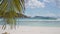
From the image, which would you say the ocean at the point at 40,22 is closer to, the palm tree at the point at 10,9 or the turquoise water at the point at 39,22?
the turquoise water at the point at 39,22

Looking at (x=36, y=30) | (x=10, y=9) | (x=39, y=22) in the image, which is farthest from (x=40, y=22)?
(x=10, y=9)

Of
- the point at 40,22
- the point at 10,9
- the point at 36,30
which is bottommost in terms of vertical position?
the point at 36,30

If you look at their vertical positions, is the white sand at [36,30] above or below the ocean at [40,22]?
below

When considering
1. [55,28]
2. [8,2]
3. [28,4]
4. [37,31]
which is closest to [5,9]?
[8,2]

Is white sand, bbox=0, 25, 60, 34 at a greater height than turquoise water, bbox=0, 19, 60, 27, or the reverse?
turquoise water, bbox=0, 19, 60, 27

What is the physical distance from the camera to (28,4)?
6.18ft

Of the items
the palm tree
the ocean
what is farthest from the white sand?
the palm tree

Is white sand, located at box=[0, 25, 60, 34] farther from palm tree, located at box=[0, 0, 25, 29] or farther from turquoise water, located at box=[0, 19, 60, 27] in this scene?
palm tree, located at box=[0, 0, 25, 29]

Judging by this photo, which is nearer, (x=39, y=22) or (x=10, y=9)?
(x=10, y=9)

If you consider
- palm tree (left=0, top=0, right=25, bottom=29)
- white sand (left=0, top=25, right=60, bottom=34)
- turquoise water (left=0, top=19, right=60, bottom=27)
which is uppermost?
palm tree (left=0, top=0, right=25, bottom=29)

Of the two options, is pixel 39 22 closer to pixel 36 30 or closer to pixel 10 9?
pixel 36 30

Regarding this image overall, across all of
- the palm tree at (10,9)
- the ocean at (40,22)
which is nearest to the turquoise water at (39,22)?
the ocean at (40,22)

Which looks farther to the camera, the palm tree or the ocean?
the ocean

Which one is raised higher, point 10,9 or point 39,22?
point 10,9
